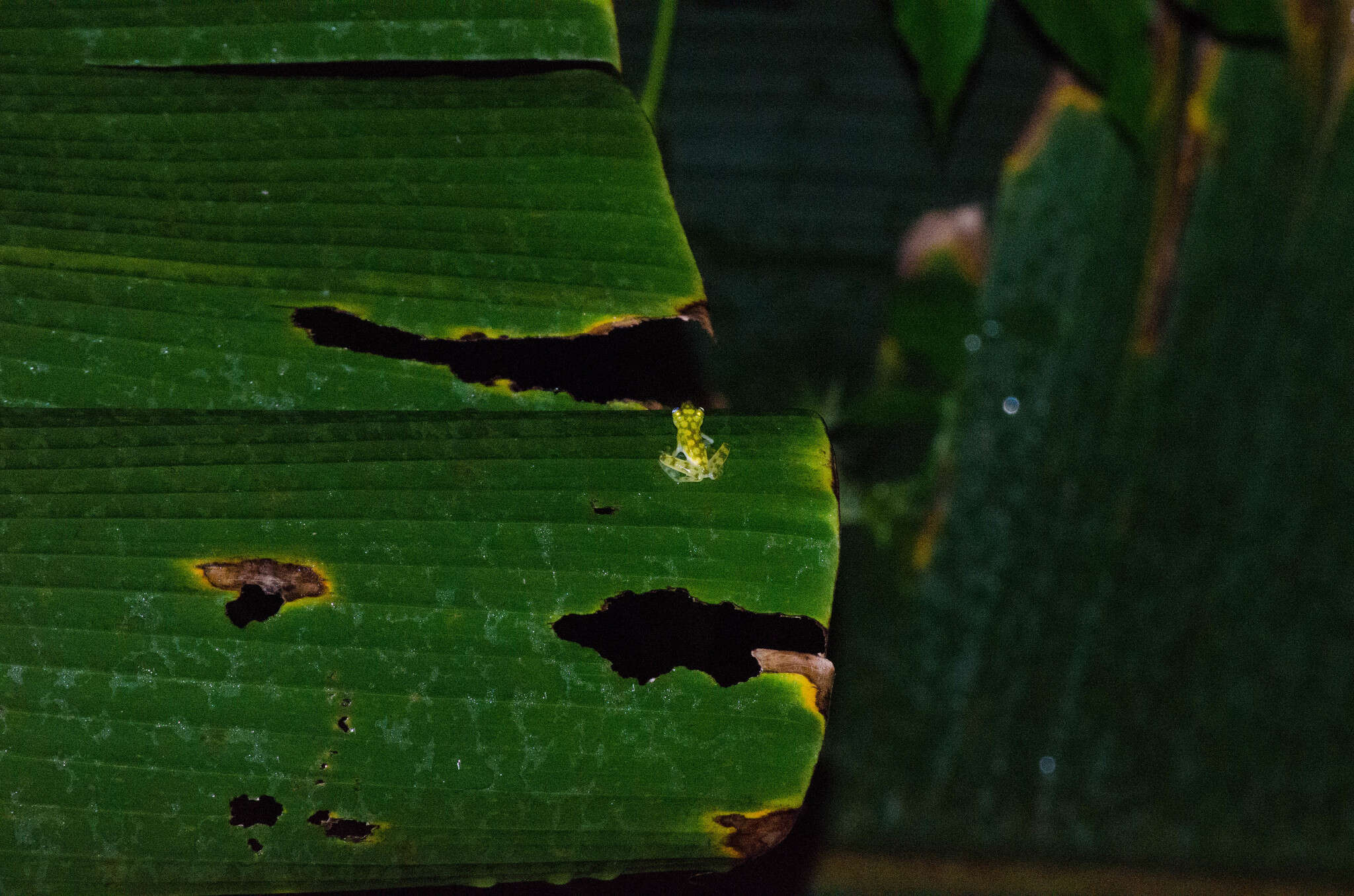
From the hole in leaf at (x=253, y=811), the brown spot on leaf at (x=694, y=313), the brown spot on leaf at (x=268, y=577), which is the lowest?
the hole in leaf at (x=253, y=811)

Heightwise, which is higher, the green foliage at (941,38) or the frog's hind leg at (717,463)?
the green foliage at (941,38)

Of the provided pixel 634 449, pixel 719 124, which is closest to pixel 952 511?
pixel 719 124

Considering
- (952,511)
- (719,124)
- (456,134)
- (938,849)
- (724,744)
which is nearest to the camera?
(724,744)

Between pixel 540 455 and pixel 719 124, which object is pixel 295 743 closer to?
pixel 540 455

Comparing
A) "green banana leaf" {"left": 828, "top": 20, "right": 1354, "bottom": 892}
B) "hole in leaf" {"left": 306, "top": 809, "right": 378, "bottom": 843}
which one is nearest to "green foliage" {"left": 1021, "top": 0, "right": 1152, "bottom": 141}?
"green banana leaf" {"left": 828, "top": 20, "right": 1354, "bottom": 892}

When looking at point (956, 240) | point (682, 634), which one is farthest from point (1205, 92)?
point (682, 634)

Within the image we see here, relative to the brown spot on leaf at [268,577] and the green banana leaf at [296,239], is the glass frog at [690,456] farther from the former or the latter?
the brown spot on leaf at [268,577]

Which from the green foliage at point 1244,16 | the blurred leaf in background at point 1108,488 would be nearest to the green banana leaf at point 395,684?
the green foliage at point 1244,16
